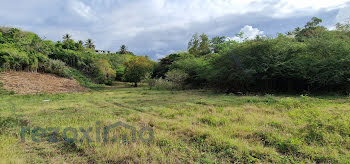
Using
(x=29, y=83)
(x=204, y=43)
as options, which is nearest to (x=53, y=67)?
(x=29, y=83)

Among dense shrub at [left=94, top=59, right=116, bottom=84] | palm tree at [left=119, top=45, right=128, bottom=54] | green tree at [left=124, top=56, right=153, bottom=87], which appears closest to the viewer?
green tree at [left=124, top=56, right=153, bottom=87]

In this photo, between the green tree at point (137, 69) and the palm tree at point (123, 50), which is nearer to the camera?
the green tree at point (137, 69)

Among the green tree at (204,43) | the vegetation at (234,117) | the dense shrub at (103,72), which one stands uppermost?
the green tree at (204,43)

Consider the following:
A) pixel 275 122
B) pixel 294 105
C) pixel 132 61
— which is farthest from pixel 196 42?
pixel 275 122

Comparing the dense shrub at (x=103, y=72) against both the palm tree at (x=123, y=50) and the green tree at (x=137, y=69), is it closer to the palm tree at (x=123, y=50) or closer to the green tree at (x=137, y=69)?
the green tree at (x=137, y=69)

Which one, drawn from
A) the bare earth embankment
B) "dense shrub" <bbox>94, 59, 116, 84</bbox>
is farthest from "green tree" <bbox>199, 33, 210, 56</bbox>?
the bare earth embankment

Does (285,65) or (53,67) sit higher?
(53,67)

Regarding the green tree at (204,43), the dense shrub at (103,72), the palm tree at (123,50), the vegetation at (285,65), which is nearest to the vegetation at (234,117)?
the vegetation at (285,65)

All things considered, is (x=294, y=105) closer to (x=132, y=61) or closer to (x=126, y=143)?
(x=126, y=143)

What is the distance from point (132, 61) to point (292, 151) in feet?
82.5

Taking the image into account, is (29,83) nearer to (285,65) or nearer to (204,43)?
(285,65)

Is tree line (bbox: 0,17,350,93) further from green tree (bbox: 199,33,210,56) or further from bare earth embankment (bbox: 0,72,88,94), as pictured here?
green tree (bbox: 199,33,210,56)

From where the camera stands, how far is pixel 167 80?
20.8 metres

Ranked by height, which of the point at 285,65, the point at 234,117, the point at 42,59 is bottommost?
the point at 234,117
